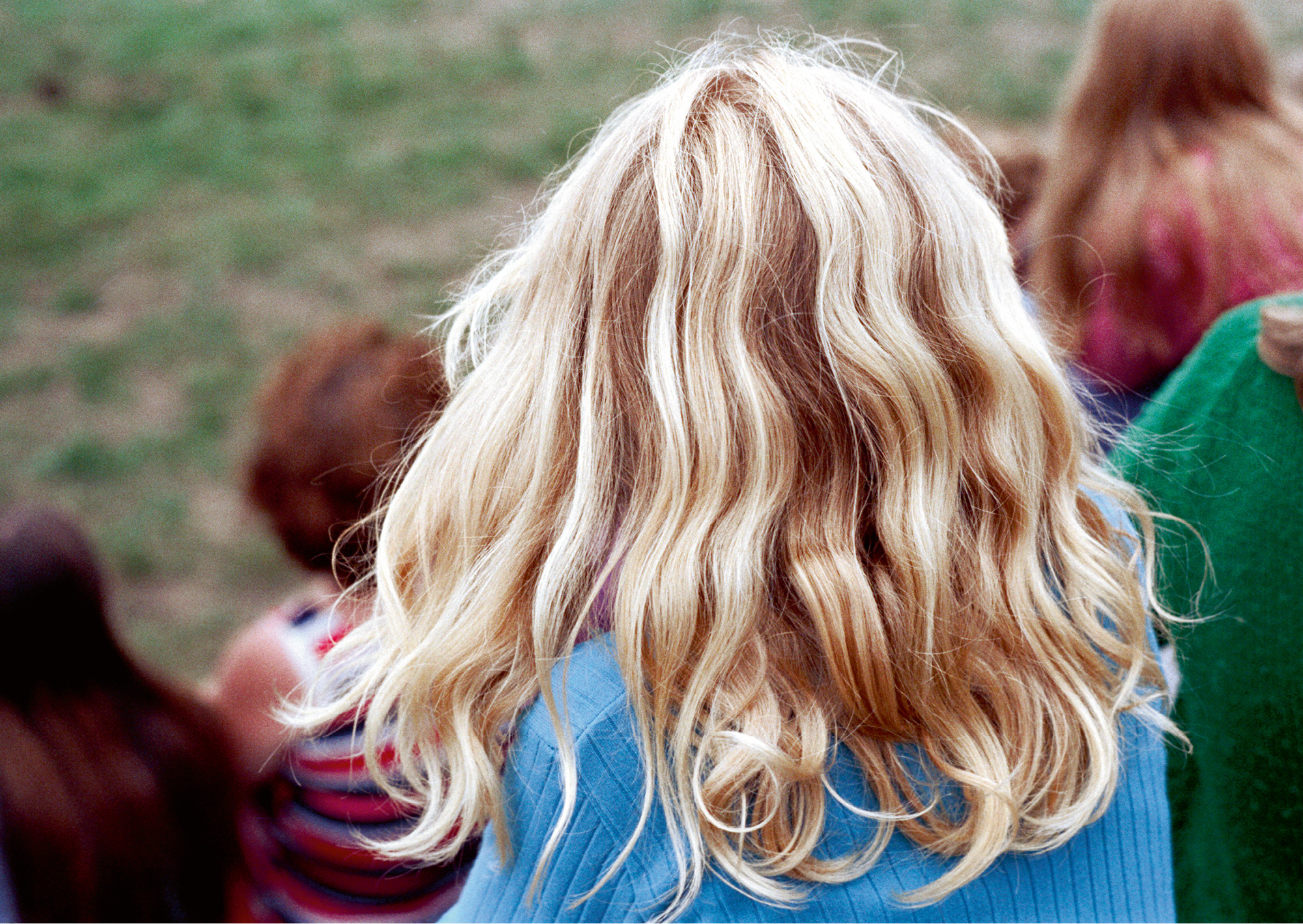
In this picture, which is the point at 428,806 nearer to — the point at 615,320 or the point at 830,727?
the point at 830,727

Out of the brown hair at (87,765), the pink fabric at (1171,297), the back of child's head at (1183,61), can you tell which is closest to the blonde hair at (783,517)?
the brown hair at (87,765)

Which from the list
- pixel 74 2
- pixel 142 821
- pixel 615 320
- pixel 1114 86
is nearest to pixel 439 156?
pixel 74 2

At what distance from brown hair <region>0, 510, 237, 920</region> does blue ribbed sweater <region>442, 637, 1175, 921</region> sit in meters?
0.90

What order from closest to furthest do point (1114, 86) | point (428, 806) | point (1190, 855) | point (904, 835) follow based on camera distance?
point (904, 835) < point (428, 806) < point (1190, 855) < point (1114, 86)

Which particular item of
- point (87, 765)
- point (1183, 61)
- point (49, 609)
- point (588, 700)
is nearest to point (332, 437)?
point (49, 609)

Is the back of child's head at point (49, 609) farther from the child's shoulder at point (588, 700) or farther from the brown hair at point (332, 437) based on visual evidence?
the child's shoulder at point (588, 700)

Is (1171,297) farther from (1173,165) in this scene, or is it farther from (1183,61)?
(1183,61)

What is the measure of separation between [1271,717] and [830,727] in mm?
575

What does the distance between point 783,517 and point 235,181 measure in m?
4.87

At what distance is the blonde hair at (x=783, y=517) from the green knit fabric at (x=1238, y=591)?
0.57 ft

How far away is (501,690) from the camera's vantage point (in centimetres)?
103

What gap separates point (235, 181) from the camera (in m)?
5.02

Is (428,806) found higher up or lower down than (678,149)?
lower down

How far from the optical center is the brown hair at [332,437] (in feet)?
6.00
